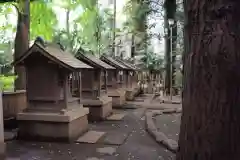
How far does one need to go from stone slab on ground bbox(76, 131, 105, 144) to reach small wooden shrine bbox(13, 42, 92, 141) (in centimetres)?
24

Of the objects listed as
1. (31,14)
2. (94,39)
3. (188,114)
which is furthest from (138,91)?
(188,114)

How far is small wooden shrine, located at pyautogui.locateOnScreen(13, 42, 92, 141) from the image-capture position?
731cm

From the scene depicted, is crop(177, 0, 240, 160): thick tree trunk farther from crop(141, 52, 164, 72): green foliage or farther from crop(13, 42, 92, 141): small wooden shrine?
crop(141, 52, 164, 72): green foliage

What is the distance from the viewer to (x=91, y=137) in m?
7.87

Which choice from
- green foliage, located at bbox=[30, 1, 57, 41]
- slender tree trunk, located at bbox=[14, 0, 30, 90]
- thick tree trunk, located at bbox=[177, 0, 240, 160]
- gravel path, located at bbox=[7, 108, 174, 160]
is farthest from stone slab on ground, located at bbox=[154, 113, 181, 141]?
green foliage, located at bbox=[30, 1, 57, 41]

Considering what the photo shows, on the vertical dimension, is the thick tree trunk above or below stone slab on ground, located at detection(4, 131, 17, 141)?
above

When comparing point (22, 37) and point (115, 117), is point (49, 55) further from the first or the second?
point (115, 117)

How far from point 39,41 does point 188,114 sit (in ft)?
18.7

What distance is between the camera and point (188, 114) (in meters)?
2.41

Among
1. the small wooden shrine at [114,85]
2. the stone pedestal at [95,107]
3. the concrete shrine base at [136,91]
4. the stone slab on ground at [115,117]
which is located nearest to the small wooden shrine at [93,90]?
the stone pedestal at [95,107]

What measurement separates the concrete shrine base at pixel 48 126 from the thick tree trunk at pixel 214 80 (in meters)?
5.27

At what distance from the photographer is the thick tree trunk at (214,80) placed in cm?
218

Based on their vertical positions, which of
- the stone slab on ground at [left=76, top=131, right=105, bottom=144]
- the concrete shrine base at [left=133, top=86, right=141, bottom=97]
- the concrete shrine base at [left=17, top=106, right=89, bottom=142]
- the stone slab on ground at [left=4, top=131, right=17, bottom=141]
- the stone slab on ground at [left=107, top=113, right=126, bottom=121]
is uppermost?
the concrete shrine base at [left=133, top=86, right=141, bottom=97]

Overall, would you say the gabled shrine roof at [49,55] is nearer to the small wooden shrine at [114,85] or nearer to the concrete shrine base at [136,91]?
the small wooden shrine at [114,85]
